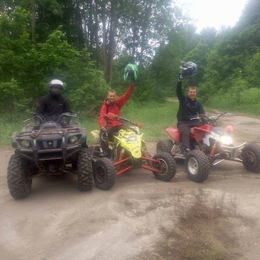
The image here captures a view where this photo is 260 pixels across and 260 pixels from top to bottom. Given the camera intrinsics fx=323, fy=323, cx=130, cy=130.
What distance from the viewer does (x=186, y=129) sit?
7059 mm

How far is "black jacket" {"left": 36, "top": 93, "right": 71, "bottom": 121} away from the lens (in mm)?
6680

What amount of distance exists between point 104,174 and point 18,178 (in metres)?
1.45

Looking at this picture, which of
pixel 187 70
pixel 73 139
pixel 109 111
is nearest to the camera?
pixel 73 139

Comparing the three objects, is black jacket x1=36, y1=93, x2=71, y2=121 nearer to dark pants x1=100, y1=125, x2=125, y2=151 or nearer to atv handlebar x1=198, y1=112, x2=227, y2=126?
dark pants x1=100, y1=125, x2=125, y2=151

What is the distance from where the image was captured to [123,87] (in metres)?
26.1

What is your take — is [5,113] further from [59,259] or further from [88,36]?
[88,36]

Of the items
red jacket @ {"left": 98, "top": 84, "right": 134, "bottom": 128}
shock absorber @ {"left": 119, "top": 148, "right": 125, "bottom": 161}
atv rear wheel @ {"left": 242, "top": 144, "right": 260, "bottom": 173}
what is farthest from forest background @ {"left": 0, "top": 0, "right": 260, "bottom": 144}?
atv rear wheel @ {"left": 242, "top": 144, "right": 260, "bottom": 173}

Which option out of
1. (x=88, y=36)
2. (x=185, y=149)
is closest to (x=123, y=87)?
(x=88, y=36)

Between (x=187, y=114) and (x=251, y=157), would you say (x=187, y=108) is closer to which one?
(x=187, y=114)

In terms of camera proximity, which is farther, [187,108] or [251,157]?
[187,108]

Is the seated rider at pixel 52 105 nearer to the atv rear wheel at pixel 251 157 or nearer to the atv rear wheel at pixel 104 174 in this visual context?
the atv rear wheel at pixel 104 174

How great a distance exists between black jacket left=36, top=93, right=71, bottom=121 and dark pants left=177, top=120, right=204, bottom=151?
2608 mm

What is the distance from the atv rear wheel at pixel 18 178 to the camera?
16.9ft

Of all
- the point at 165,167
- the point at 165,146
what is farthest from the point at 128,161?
the point at 165,146
